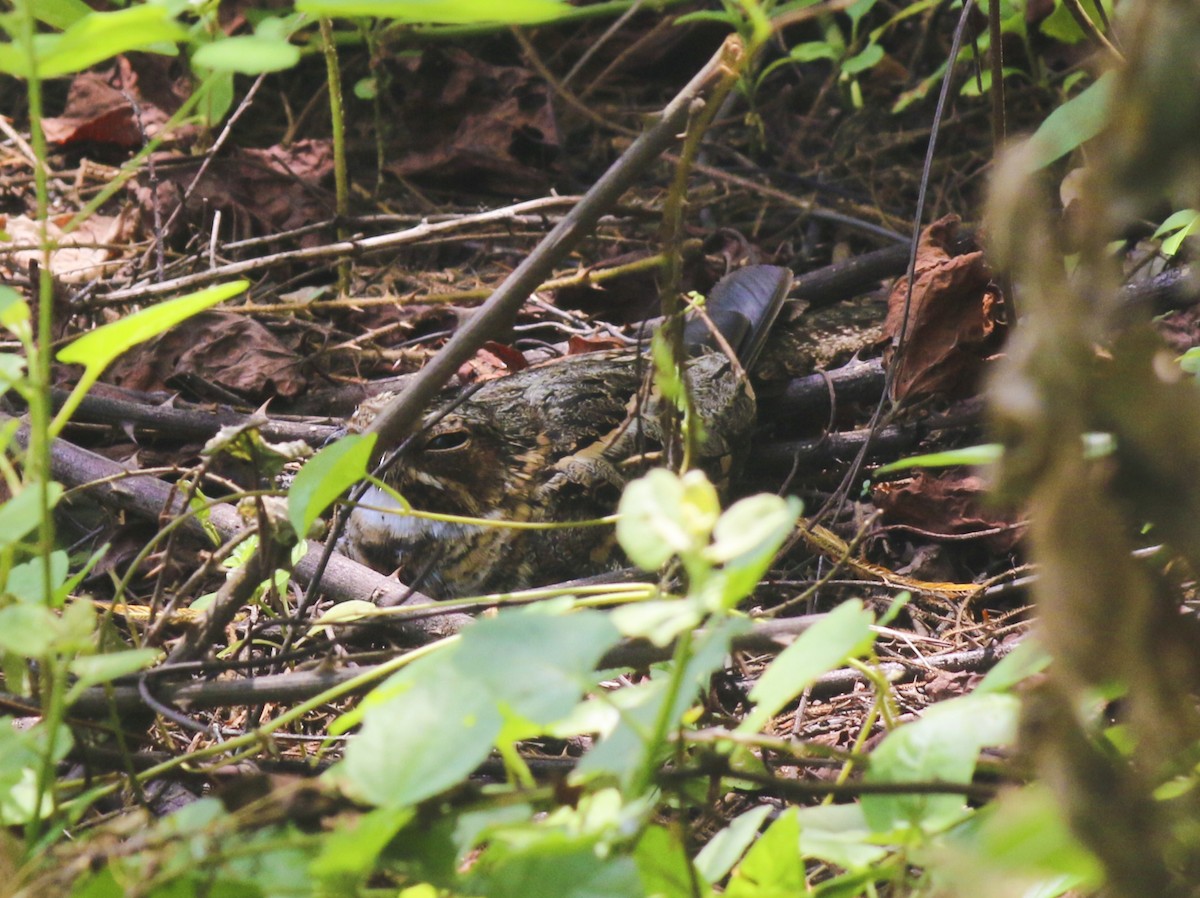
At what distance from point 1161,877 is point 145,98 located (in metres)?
4.37

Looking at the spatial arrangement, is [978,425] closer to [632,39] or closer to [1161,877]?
[1161,877]

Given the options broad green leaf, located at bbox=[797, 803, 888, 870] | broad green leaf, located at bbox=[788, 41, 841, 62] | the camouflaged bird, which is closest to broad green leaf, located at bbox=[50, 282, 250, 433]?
broad green leaf, located at bbox=[797, 803, 888, 870]

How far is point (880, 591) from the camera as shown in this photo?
2.42 m

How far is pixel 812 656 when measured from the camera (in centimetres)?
80

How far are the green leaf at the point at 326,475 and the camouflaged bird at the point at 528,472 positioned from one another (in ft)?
4.79

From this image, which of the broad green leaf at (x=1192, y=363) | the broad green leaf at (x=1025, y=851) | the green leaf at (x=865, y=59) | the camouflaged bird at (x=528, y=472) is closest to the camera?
the broad green leaf at (x=1025, y=851)

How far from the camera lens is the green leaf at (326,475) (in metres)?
1.08

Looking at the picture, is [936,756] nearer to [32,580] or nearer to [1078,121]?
[1078,121]

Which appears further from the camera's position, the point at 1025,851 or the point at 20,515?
the point at 20,515

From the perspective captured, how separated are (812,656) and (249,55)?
2.19 feet

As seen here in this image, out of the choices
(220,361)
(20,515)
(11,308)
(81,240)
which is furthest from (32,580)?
(81,240)

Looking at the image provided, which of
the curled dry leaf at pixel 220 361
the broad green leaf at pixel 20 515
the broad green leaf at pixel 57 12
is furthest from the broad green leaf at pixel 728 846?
the curled dry leaf at pixel 220 361

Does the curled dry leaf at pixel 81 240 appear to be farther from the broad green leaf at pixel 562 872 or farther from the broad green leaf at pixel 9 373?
the broad green leaf at pixel 562 872

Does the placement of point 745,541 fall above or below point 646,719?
above
